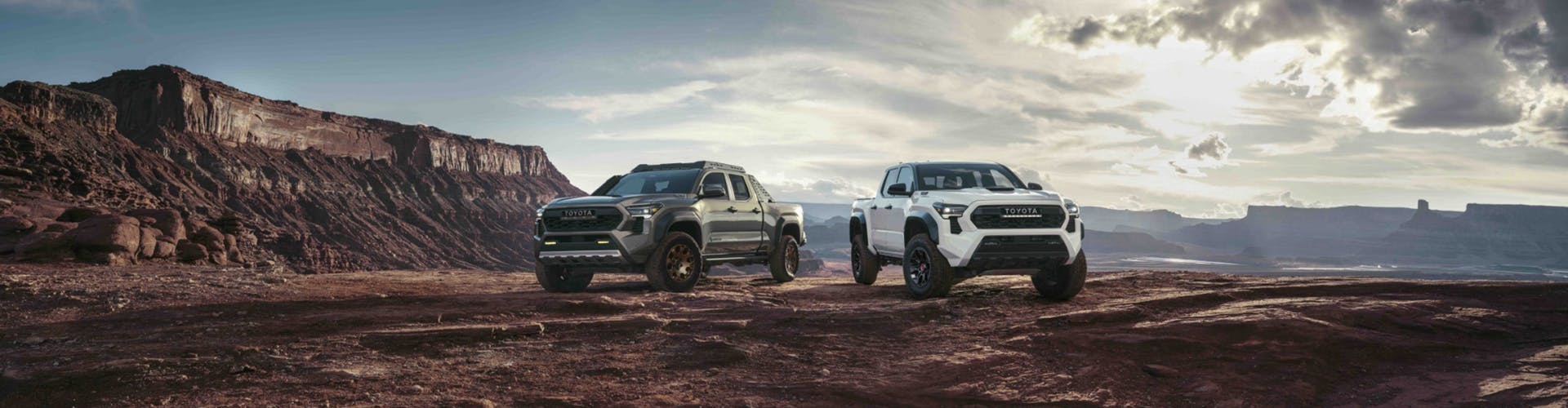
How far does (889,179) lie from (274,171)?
101m

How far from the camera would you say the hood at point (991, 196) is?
10688mm

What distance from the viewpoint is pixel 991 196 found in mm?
10703

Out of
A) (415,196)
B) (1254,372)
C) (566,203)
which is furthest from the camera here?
(415,196)

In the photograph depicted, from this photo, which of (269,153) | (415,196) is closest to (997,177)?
(269,153)

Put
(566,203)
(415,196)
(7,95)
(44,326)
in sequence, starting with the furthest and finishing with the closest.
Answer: (415,196), (7,95), (566,203), (44,326)

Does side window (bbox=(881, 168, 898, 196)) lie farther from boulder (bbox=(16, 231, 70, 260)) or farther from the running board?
boulder (bbox=(16, 231, 70, 260))

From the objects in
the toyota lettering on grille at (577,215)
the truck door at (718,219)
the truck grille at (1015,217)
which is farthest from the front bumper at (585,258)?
the truck grille at (1015,217)

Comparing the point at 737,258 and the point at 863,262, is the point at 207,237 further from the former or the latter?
the point at 863,262

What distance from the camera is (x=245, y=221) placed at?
2734 inches

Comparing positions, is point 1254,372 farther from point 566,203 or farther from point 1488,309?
point 566,203

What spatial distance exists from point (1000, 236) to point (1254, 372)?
155 inches

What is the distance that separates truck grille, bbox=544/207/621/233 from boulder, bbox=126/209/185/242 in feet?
56.6

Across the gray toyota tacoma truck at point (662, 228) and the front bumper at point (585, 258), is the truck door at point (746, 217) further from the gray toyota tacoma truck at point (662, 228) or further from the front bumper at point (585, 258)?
the front bumper at point (585, 258)

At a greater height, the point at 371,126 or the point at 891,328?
the point at 371,126
